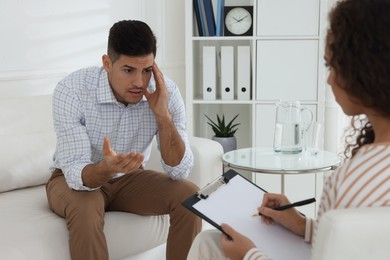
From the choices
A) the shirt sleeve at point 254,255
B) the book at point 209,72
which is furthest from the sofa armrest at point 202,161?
the shirt sleeve at point 254,255

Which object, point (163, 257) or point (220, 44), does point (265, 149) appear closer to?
point (163, 257)

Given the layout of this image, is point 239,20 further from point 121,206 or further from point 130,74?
point 121,206

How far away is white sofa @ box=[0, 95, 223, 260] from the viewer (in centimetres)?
183

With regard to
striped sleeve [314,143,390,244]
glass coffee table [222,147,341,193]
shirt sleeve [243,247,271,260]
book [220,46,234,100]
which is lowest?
glass coffee table [222,147,341,193]

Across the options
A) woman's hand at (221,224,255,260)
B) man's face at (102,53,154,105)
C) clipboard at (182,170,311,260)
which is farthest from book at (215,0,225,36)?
woman's hand at (221,224,255,260)

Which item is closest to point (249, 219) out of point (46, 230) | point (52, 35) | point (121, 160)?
point (121, 160)

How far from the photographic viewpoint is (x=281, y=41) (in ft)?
10.8

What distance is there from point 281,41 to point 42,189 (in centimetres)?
158

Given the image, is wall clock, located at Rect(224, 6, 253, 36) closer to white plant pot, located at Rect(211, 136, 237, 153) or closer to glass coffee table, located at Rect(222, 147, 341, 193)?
white plant pot, located at Rect(211, 136, 237, 153)

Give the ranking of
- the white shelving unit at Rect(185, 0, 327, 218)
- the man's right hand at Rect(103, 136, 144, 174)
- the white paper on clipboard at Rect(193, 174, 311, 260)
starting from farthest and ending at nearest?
the white shelving unit at Rect(185, 0, 327, 218) < the man's right hand at Rect(103, 136, 144, 174) < the white paper on clipboard at Rect(193, 174, 311, 260)

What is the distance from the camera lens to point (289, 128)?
259 centimetres

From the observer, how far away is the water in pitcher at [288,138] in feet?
8.52

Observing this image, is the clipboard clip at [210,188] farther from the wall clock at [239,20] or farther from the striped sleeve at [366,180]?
the wall clock at [239,20]

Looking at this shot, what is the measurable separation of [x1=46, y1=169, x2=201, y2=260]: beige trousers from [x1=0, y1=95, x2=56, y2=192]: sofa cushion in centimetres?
19
